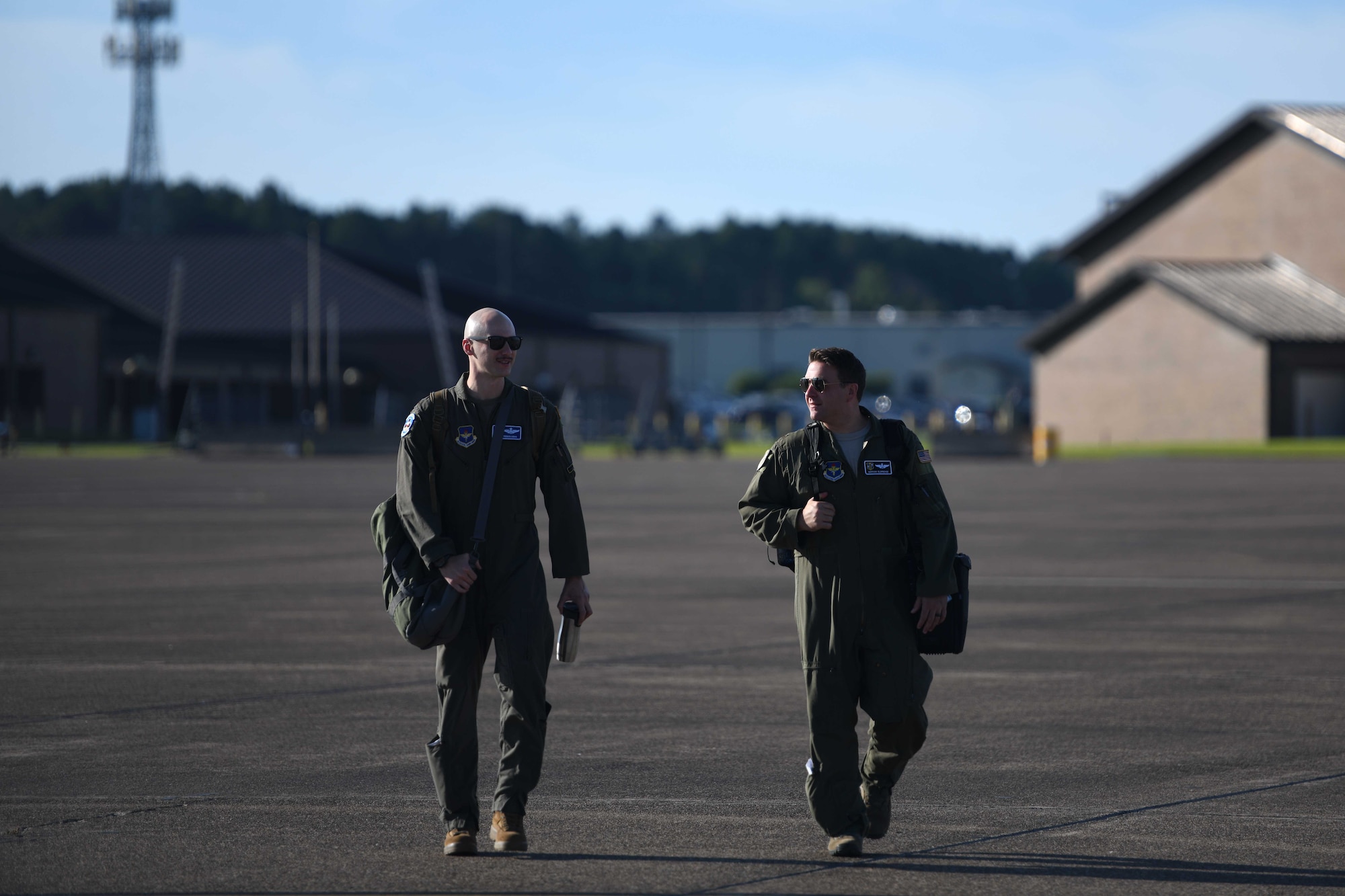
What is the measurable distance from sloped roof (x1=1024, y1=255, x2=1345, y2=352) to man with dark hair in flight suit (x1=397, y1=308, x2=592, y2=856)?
51982 millimetres

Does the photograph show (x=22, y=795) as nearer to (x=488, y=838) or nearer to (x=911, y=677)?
(x=488, y=838)

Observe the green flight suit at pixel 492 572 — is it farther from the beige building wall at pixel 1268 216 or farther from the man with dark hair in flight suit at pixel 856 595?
the beige building wall at pixel 1268 216

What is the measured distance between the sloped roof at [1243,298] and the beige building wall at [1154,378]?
1.27 ft

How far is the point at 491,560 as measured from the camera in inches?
238

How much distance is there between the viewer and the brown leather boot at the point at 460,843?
5.90 m

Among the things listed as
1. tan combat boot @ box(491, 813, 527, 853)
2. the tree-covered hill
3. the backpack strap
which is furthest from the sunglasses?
the tree-covered hill

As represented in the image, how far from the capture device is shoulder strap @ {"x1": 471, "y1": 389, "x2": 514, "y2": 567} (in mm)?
5988

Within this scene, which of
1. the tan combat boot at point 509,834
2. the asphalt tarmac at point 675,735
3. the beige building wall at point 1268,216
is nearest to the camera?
the asphalt tarmac at point 675,735

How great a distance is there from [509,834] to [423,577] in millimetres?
957

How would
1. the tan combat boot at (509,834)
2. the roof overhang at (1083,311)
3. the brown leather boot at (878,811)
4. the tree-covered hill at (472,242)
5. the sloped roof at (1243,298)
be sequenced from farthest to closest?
1. the tree-covered hill at (472,242)
2. the roof overhang at (1083,311)
3. the sloped roof at (1243,298)
4. the brown leather boot at (878,811)
5. the tan combat boot at (509,834)

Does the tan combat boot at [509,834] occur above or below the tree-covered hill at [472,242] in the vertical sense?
below

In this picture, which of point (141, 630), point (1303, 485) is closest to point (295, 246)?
point (1303, 485)

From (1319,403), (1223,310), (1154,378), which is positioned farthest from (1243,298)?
(1319,403)

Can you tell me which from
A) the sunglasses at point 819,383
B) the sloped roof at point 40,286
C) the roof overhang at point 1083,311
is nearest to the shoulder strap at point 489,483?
the sunglasses at point 819,383
